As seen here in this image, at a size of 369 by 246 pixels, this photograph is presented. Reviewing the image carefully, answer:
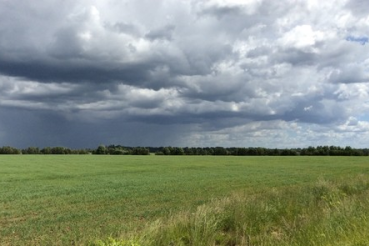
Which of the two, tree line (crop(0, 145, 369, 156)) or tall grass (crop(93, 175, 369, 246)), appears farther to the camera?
tree line (crop(0, 145, 369, 156))

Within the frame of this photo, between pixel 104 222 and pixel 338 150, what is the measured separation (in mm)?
160395

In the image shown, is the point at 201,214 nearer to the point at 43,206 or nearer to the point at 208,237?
the point at 208,237

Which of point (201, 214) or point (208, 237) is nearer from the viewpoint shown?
point (208, 237)

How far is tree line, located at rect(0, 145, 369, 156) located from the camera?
159375 mm

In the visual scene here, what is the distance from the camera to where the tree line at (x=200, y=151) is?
523ft

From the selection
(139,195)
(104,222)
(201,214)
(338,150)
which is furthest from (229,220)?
(338,150)

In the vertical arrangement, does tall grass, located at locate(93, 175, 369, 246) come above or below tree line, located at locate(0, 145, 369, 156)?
below

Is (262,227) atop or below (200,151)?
below

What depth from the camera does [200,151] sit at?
17562 cm

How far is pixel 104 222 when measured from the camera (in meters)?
16.5

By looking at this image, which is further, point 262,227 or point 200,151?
point 200,151

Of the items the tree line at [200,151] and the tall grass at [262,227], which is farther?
the tree line at [200,151]

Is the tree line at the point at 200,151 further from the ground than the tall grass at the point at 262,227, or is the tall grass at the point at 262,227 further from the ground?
the tree line at the point at 200,151

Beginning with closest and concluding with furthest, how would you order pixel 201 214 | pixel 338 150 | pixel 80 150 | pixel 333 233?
pixel 333 233
pixel 201 214
pixel 338 150
pixel 80 150
